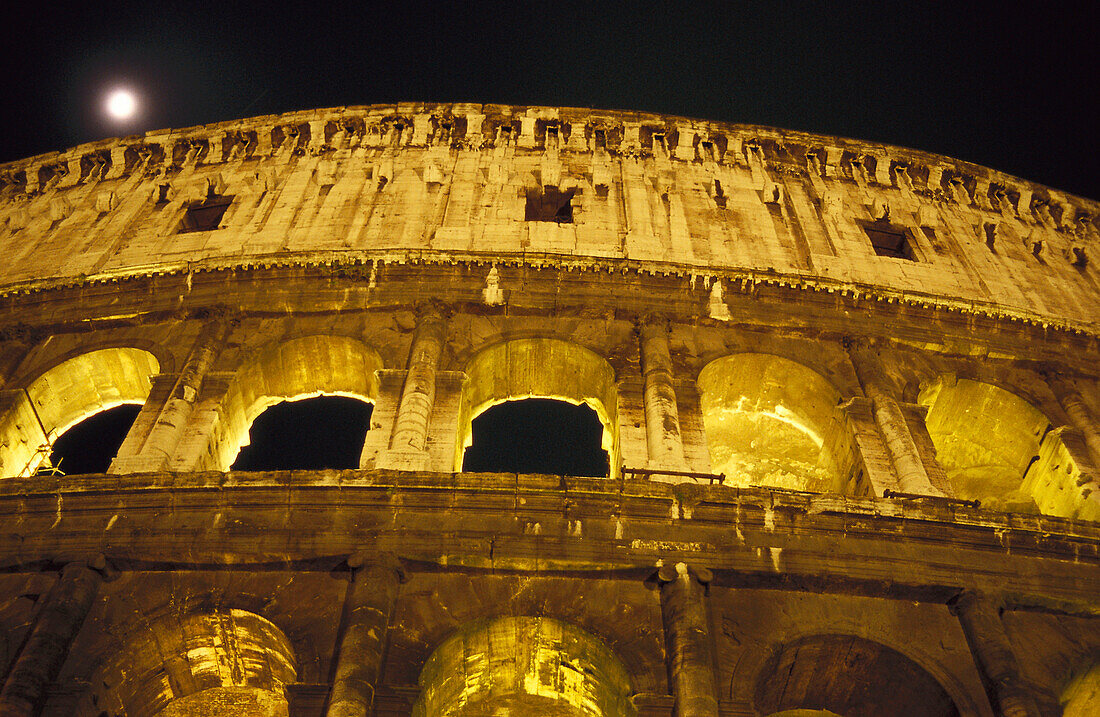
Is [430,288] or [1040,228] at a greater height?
[1040,228]

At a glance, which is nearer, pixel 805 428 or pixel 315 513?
pixel 315 513

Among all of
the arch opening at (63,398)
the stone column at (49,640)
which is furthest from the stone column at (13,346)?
the stone column at (49,640)

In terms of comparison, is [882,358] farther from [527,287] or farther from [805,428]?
[527,287]

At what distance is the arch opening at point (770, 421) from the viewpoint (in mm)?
12914

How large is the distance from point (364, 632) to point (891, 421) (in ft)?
22.6

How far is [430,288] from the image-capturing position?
537 inches

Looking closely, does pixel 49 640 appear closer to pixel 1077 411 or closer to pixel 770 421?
pixel 770 421

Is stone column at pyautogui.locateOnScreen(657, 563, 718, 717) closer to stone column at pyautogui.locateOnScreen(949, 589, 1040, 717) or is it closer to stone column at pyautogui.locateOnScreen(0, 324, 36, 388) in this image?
stone column at pyautogui.locateOnScreen(949, 589, 1040, 717)

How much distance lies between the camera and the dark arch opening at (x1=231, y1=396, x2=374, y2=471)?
2930 cm

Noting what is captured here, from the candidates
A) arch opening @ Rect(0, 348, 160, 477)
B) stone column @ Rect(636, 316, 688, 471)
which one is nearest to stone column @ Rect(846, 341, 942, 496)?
stone column @ Rect(636, 316, 688, 471)

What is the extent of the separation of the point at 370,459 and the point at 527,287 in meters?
4.00

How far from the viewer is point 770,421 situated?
1397cm

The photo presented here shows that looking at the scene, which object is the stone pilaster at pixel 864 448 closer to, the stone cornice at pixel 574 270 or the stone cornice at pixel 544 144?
the stone cornice at pixel 574 270

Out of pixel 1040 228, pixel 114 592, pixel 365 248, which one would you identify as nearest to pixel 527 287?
pixel 365 248
